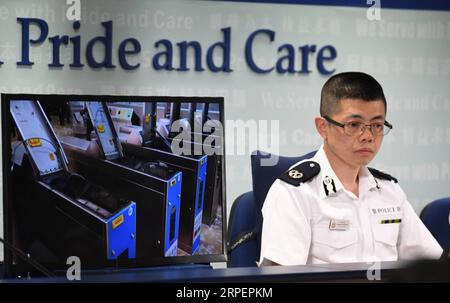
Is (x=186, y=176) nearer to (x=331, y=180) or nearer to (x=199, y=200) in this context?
(x=199, y=200)

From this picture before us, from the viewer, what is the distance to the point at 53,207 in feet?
4.63

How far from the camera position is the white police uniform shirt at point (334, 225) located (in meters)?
1.76

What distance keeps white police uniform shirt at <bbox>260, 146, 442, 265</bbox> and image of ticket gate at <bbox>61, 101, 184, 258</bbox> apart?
0.40 meters

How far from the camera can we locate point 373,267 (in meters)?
0.80

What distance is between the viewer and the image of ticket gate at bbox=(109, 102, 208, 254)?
1.50 m

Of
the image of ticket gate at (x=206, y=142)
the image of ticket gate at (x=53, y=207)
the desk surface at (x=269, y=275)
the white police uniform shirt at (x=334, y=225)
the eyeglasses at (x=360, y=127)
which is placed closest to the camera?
the desk surface at (x=269, y=275)

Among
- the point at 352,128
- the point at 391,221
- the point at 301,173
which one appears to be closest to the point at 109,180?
the point at 301,173

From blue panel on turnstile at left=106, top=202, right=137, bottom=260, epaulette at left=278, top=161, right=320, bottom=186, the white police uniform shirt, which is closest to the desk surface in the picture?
blue panel on turnstile at left=106, top=202, right=137, bottom=260

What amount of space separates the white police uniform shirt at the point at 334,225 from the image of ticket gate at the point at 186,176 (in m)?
0.32

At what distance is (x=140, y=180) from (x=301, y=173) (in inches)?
25.3

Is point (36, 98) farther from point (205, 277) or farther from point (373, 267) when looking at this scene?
point (373, 267)


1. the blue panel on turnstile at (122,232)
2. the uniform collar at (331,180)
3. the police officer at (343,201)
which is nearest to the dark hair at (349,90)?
the police officer at (343,201)

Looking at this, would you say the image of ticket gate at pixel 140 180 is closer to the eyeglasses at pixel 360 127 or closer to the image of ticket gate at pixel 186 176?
the image of ticket gate at pixel 186 176
